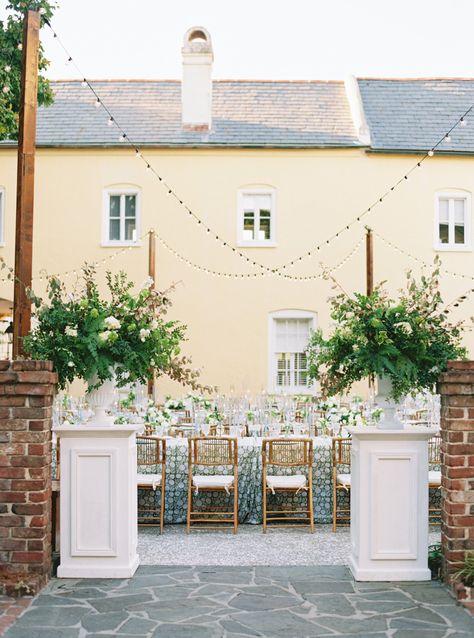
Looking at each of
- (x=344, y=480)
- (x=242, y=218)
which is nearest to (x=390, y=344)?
(x=344, y=480)

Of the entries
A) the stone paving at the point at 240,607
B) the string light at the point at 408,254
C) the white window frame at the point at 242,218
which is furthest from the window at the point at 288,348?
the stone paving at the point at 240,607

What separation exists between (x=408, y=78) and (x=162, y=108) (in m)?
6.23

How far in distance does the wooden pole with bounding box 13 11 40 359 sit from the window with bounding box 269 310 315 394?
36.4 feet

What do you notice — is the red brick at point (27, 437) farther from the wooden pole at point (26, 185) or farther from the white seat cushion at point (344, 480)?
the white seat cushion at point (344, 480)

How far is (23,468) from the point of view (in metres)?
5.86

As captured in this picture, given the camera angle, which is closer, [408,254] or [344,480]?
[344,480]

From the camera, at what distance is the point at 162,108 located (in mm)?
19594

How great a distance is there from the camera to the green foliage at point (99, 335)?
626 centimetres

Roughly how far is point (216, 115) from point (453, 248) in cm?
635

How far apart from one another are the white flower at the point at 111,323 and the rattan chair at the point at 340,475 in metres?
3.14

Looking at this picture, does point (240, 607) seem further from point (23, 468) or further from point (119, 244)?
point (119, 244)

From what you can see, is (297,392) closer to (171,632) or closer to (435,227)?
(435,227)

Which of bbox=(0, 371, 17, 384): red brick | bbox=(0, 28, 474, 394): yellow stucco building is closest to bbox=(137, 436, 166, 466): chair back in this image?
bbox=(0, 371, 17, 384): red brick

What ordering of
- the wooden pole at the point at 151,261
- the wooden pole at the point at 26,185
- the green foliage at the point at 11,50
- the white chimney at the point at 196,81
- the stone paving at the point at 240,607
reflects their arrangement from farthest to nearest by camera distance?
the white chimney at the point at 196,81 < the wooden pole at the point at 151,261 < the green foliage at the point at 11,50 < the wooden pole at the point at 26,185 < the stone paving at the point at 240,607
